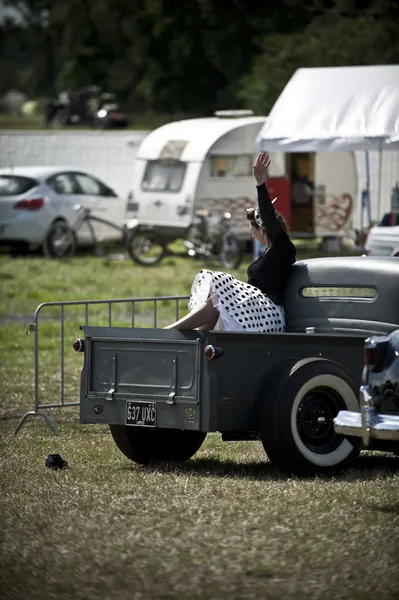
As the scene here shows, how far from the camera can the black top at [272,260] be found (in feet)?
30.0

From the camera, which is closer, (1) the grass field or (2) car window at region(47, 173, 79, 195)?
(1) the grass field

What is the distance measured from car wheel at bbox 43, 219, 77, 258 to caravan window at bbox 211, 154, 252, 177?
2.85 metres

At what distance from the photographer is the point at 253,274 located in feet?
30.2

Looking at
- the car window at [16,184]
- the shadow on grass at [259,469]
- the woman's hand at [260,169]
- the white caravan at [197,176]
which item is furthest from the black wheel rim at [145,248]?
the shadow on grass at [259,469]

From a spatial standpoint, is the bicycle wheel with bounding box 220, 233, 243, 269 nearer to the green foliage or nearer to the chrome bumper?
the green foliage

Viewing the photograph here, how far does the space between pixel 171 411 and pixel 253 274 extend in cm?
115

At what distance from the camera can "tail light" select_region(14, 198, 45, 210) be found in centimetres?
2662

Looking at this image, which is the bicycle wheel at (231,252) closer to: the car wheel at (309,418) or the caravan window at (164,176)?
the caravan window at (164,176)

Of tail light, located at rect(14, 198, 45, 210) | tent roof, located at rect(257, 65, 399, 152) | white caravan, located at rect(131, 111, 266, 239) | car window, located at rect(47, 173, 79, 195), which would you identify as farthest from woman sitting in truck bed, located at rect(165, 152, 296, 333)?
car window, located at rect(47, 173, 79, 195)

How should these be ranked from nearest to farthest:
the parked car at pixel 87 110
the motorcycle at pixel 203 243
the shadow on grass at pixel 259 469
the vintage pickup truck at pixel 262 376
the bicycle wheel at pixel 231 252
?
the vintage pickup truck at pixel 262 376 < the shadow on grass at pixel 259 469 < the bicycle wheel at pixel 231 252 < the motorcycle at pixel 203 243 < the parked car at pixel 87 110

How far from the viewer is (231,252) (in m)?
25.2

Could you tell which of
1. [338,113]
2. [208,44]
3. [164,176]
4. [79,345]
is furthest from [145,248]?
[208,44]

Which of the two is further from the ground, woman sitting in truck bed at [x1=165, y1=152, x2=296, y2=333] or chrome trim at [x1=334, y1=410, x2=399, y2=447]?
woman sitting in truck bed at [x1=165, y1=152, x2=296, y2=333]

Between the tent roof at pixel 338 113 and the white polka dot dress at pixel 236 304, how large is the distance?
10.0 m
